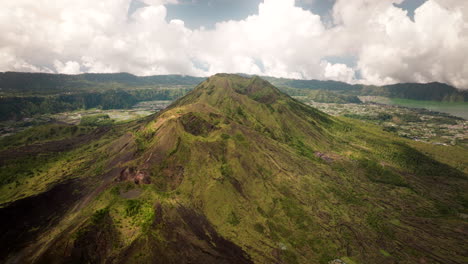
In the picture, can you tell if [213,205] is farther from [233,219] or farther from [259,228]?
[259,228]

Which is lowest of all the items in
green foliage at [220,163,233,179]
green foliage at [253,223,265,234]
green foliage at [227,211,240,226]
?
green foliage at [253,223,265,234]

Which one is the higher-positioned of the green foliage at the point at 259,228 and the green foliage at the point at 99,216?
the green foliage at the point at 99,216

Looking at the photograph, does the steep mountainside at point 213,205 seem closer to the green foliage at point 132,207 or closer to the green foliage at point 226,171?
the green foliage at point 132,207

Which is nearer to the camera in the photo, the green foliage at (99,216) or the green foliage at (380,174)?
the green foliage at (99,216)

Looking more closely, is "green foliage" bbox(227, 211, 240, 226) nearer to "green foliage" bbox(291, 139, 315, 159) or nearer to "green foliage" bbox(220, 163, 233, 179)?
"green foliage" bbox(220, 163, 233, 179)

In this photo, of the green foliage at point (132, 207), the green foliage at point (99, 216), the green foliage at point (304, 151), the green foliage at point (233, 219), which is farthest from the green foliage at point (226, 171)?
the green foliage at point (304, 151)

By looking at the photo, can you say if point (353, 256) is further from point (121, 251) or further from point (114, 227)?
point (114, 227)

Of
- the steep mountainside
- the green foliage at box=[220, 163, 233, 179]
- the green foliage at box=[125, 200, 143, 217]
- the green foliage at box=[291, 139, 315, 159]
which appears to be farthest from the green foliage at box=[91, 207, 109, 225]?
the green foliage at box=[291, 139, 315, 159]

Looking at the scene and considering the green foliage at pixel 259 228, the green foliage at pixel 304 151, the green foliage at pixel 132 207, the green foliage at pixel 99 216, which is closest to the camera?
the green foliage at pixel 99 216
